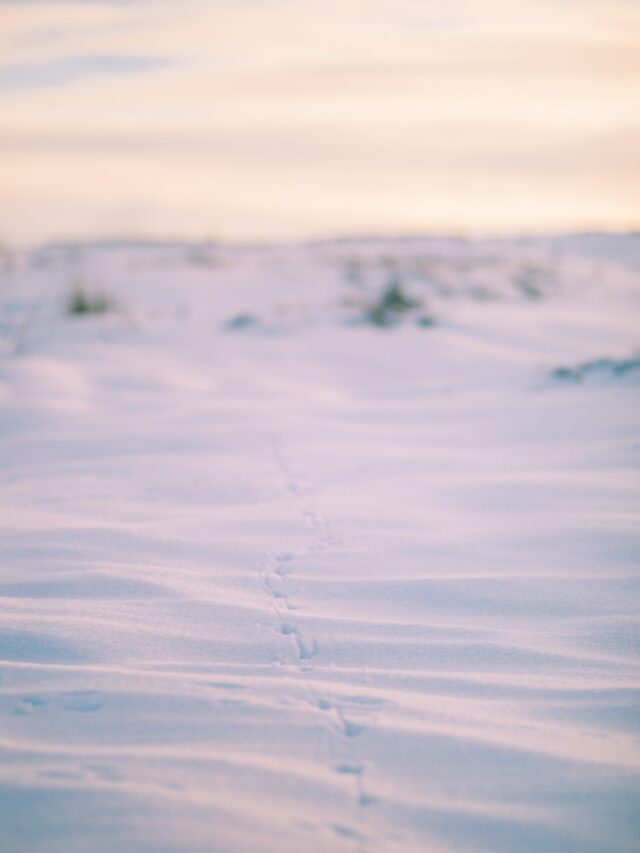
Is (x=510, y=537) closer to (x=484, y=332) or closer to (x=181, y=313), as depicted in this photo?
(x=484, y=332)

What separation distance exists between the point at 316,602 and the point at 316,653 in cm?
35

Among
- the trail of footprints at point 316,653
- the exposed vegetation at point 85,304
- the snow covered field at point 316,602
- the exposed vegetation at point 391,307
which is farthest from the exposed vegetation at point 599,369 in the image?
the exposed vegetation at point 85,304

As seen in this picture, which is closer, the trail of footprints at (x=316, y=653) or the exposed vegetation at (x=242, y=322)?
the trail of footprints at (x=316, y=653)

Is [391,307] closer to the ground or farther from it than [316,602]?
farther from it

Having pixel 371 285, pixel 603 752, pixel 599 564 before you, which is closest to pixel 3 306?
pixel 371 285

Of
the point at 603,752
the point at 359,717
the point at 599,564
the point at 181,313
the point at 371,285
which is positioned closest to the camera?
the point at 603,752

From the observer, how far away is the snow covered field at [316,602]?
1707 mm

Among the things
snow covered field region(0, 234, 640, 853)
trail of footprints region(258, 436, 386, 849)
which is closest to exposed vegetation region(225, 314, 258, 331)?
snow covered field region(0, 234, 640, 853)

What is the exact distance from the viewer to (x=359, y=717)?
201 cm

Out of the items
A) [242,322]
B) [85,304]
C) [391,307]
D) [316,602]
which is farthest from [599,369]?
[85,304]

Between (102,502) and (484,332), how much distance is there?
5160 mm

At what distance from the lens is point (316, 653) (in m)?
2.37

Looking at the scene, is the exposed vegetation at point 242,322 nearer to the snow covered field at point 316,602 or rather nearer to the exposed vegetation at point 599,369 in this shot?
the snow covered field at point 316,602

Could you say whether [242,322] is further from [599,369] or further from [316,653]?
[316,653]
